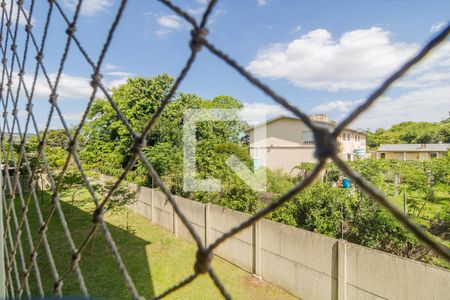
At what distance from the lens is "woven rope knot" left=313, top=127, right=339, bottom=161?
40 centimetres

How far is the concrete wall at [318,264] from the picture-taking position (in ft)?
9.14

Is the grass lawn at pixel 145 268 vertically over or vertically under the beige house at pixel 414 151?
under

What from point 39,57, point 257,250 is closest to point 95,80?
point 39,57

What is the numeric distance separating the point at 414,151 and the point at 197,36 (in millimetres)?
28055

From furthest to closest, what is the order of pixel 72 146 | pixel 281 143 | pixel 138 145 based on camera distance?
1. pixel 281 143
2. pixel 72 146
3. pixel 138 145

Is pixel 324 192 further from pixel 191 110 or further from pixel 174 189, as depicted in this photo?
pixel 191 110

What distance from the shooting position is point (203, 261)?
551 millimetres

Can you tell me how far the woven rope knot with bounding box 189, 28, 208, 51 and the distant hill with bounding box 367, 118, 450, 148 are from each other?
32170mm

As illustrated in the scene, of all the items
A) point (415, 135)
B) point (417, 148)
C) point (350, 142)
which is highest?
point (415, 135)

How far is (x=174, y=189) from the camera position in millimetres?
7523

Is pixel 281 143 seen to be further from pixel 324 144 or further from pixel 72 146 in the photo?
pixel 324 144

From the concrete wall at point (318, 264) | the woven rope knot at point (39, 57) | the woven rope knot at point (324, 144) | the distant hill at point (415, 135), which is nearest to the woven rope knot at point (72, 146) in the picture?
the woven rope knot at point (39, 57)

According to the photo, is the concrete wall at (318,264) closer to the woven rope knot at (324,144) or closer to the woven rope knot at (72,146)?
the woven rope knot at (324,144)

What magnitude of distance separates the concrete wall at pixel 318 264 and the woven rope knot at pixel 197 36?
10.1 ft
